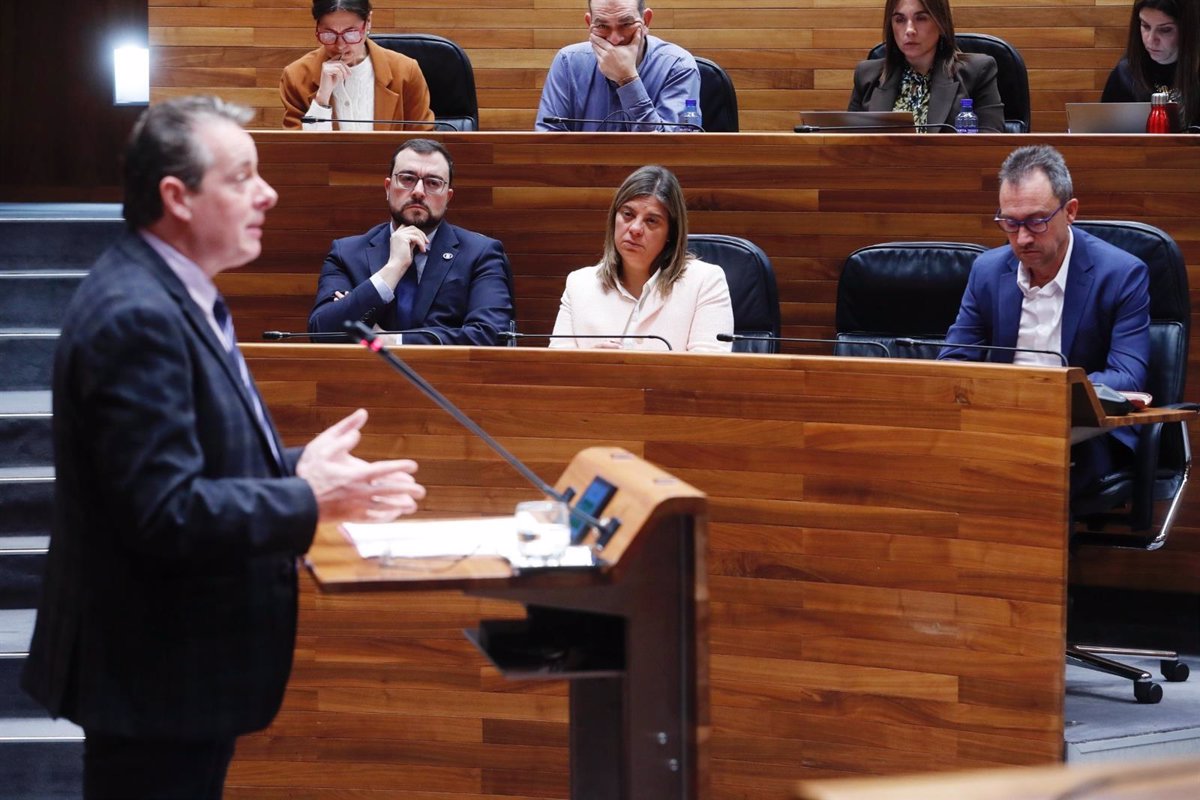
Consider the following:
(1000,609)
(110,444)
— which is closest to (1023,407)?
(1000,609)

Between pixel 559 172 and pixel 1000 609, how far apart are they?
139 centimetres

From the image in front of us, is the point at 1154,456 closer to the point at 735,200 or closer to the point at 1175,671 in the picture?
the point at 1175,671

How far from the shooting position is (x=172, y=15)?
4.18m

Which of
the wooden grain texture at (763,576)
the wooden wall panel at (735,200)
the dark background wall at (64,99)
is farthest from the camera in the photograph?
the dark background wall at (64,99)

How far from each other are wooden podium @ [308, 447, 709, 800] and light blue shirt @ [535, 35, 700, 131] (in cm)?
183

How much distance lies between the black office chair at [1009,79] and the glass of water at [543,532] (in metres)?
2.29

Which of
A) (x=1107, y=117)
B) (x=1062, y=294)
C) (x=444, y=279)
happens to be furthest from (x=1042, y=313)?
(x=444, y=279)

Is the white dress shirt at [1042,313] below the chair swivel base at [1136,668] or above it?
above

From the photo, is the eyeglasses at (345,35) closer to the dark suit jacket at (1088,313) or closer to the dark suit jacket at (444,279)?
the dark suit jacket at (444,279)

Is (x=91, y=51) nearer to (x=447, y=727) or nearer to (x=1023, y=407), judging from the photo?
(x=447, y=727)

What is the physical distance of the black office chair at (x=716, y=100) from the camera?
135 inches

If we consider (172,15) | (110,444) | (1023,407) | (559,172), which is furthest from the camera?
(172,15)

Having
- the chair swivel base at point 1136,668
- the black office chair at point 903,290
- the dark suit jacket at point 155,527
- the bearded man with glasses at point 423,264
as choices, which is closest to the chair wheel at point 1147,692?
the chair swivel base at point 1136,668

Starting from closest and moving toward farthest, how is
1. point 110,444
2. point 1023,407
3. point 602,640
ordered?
point 110,444 < point 602,640 < point 1023,407
